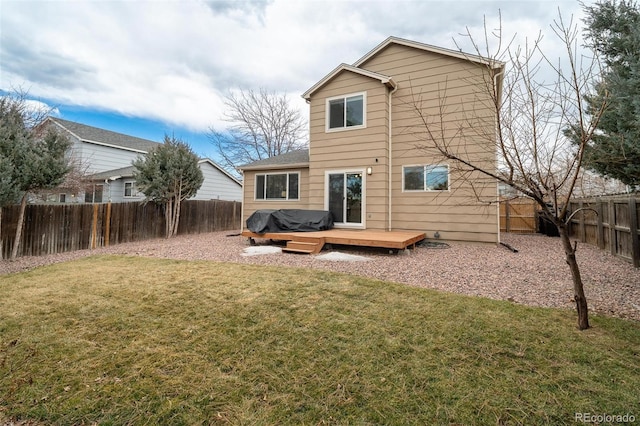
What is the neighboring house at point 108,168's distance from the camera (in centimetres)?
1569

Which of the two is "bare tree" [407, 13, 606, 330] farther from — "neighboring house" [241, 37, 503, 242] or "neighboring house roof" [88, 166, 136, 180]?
"neighboring house roof" [88, 166, 136, 180]

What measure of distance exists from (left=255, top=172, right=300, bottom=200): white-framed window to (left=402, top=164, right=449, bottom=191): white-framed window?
4.04m

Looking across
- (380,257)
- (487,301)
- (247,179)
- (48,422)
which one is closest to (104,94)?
(247,179)

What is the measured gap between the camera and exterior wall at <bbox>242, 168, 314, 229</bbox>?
10680mm

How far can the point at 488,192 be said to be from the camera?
822 cm

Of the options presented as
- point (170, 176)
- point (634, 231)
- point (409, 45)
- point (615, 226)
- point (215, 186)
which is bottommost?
point (634, 231)

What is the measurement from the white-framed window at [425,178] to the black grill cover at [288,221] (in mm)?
2809

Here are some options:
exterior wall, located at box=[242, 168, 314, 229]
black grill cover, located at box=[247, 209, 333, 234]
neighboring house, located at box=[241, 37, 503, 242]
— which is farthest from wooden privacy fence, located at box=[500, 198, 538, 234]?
exterior wall, located at box=[242, 168, 314, 229]

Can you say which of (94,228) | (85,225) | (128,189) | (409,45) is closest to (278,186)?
(94,228)

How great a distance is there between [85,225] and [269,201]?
591 centimetres

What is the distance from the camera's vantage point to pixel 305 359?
97.8 inches

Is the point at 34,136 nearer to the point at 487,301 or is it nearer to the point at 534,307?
the point at 487,301

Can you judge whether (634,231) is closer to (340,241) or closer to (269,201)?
(340,241)

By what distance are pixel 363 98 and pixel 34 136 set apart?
883 cm
